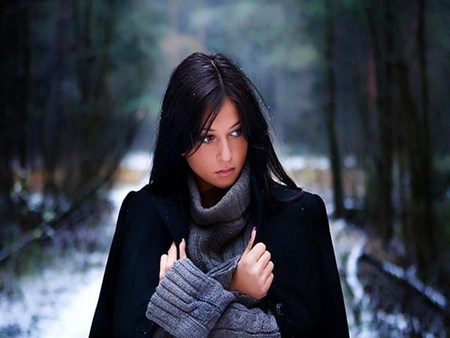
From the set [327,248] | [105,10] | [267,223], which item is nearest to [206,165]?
[267,223]

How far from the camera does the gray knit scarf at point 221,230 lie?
1741 mm

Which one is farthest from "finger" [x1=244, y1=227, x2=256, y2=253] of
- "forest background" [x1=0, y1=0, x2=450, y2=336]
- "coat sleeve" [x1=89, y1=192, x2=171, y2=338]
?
"forest background" [x1=0, y1=0, x2=450, y2=336]

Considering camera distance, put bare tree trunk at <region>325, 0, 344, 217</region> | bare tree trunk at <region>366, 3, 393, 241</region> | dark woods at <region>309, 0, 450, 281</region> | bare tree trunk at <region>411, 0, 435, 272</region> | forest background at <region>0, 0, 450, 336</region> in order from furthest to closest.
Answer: bare tree trunk at <region>325, 0, 344, 217</region> < bare tree trunk at <region>366, 3, 393, 241</region> < forest background at <region>0, 0, 450, 336</region> < dark woods at <region>309, 0, 450, 281</region> < bare tree trunk at <region>411, 0, 435, 272</region>

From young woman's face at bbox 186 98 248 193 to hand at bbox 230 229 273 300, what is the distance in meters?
0.22

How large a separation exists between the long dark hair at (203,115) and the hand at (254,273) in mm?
196

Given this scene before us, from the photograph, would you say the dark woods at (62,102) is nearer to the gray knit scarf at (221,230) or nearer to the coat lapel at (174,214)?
the coat lapel at (174,214)

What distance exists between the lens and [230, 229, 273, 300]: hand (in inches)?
65.4

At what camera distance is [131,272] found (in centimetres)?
181

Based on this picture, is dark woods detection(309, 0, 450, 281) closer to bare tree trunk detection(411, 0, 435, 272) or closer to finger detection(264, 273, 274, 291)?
bare tree trunk detection(411, 0, 435, 272)

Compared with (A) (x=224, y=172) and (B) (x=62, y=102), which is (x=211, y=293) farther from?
(B) (x=62, y=102)

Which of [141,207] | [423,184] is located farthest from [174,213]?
[423,184]

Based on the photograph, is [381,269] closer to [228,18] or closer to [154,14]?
[228,18]

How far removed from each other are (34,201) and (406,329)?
647 centimetres

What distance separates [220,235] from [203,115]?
11.8 inches
